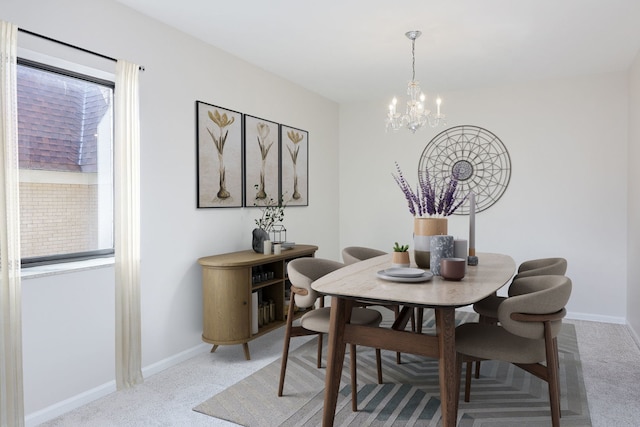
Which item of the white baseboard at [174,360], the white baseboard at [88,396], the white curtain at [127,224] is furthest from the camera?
the white baseboard at [174,360]

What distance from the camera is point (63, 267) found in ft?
8.46

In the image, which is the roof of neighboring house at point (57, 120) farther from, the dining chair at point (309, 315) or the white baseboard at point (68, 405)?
the dining chair at point (309, 315)

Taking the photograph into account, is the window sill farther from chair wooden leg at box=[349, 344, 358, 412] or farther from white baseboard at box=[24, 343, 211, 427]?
chair wooden leg at box=[349, 344, 358, 412]

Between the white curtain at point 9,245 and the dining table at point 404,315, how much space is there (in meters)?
1.48

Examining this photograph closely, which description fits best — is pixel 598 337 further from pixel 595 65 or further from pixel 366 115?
pixel 366 115

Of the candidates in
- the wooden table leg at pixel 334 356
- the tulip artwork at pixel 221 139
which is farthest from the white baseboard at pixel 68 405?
the tulip artwork at pixel 221 139

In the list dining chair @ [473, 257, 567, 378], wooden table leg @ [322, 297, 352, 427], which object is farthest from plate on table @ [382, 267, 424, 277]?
dining chair @ [473, 257, 567, 378]

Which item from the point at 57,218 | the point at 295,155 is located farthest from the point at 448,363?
the point at 295,155

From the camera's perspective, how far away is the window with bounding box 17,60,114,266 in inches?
98.3

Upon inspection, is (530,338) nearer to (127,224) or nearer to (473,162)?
(127,224)

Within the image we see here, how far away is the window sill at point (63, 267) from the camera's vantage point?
2379 mm

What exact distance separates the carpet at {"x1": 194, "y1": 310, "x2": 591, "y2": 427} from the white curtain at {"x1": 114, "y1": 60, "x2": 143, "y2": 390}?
2.05 feet

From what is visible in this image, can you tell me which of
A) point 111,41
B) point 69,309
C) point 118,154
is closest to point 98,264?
point 69,309

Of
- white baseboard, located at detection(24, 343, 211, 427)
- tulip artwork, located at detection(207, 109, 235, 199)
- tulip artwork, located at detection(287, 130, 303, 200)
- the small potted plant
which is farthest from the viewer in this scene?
tulip artwork, located at detection(287, 130, 303, 200)
